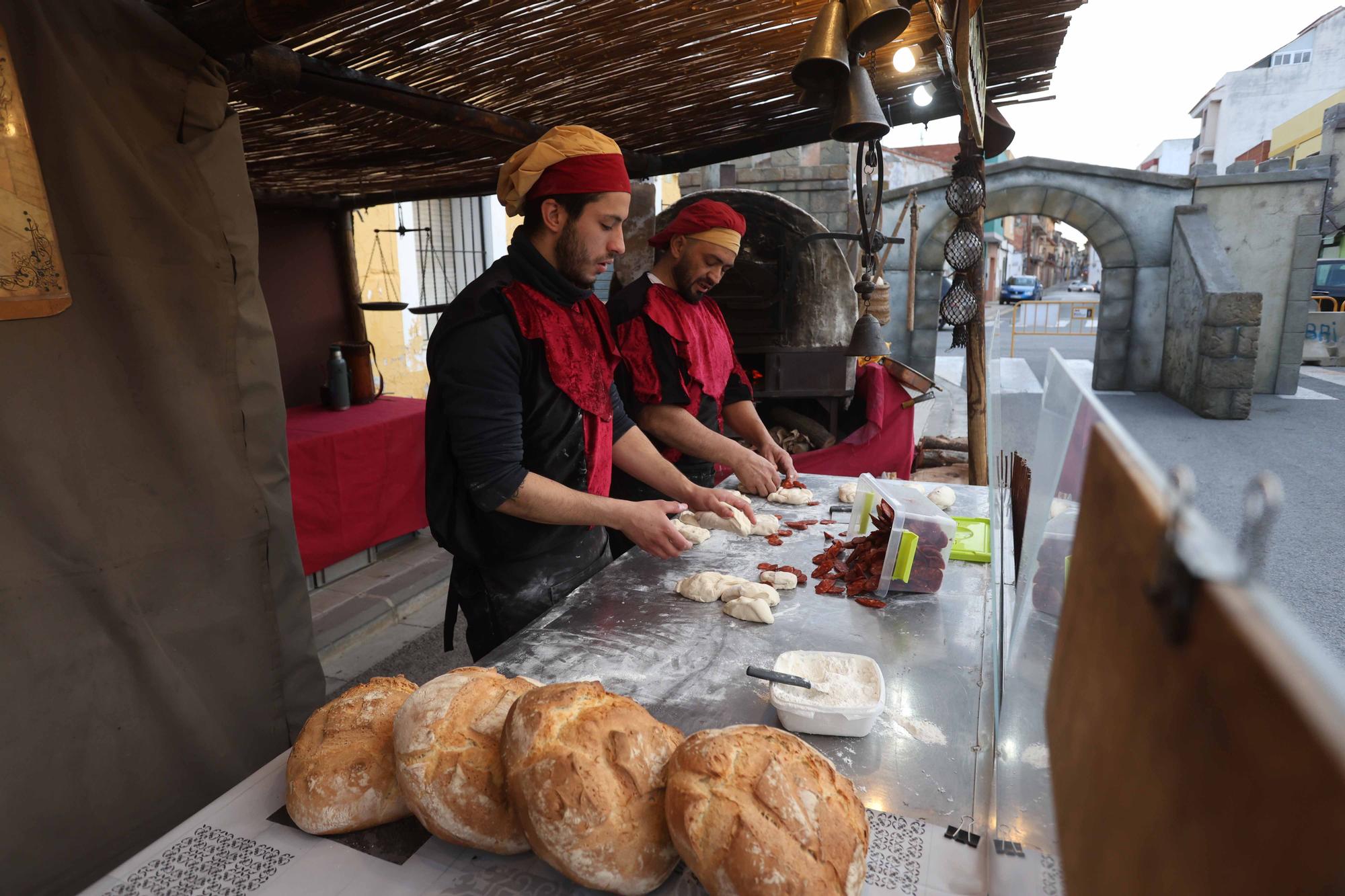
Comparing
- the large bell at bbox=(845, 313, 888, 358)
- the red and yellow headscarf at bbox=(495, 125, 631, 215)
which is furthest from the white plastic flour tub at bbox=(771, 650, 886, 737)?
the large bell at bbox=(845, 313, 888, 358)

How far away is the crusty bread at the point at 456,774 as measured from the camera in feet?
3.83

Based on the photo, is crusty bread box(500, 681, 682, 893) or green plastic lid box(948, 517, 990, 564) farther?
green plastic lid box(948, 517, 990, 564)

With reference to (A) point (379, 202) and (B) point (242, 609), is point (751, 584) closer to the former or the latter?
(B) point (242, 609)

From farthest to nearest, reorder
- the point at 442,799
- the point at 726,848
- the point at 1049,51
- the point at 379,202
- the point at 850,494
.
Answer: the point at 379,202, the point at 1049,51, the point at 850,494, the point at 442,799, the point at 726,848

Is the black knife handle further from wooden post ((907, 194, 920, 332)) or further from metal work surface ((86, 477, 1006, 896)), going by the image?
wooden post ((907, 194, 920, 332))

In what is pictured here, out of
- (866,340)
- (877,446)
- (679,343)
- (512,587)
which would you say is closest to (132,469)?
(512,587)

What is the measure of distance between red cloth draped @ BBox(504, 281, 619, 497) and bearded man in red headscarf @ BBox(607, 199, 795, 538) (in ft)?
2.56

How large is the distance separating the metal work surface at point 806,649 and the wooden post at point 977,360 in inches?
98.7

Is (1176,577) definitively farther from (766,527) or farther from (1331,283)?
(1331,283)

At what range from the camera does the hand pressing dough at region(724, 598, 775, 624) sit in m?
2.06

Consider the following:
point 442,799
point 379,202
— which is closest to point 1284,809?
point 442,799

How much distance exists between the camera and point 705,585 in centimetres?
224

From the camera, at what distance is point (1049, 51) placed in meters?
3.79

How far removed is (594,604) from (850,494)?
1531 millimetres
